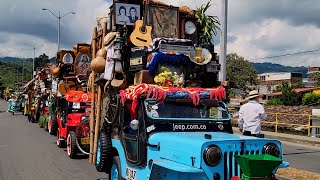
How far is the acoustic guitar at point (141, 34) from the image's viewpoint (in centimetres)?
807

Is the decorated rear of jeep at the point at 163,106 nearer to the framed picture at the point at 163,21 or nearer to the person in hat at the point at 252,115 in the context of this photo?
the framed picture at the point at 163,21

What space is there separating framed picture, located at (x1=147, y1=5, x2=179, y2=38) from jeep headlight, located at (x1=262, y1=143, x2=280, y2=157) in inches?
163

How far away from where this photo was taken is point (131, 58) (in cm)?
793

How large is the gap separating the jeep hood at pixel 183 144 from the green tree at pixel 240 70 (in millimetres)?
49146

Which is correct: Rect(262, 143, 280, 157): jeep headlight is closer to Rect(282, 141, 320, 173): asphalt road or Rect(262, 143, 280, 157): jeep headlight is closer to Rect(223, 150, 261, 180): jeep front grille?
Rect(223, 150, 261, 180): jeep front grille

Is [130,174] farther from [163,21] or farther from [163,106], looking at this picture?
[163,21]

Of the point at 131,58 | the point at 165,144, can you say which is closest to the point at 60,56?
the point at 131,58

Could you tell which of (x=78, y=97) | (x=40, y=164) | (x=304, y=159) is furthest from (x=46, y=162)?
(x=304, y=159)

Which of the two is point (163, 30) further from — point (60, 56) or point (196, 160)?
point (60, 56)

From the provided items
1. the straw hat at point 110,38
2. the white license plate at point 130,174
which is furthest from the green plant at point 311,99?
the white license plate at point 130,174

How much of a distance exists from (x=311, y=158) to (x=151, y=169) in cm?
934

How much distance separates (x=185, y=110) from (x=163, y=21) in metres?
3.09

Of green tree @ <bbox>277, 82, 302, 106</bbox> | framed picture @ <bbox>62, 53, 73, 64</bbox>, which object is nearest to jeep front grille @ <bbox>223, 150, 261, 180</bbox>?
framed picture @ <bbox>62, 53, 73, 64</bbox>

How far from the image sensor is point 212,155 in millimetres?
4973
